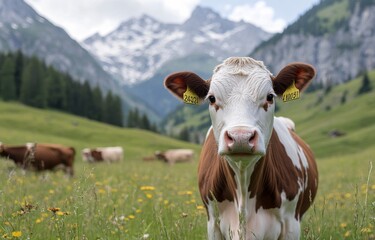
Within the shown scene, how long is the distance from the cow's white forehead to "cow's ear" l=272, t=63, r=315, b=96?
0.65ft

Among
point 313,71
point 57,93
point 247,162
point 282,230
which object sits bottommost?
point 282,230

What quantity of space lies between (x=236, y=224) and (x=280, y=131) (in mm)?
1592

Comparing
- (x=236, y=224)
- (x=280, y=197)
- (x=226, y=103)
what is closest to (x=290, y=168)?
(x=280, y=197)

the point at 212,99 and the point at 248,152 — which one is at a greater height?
the point at 212,99

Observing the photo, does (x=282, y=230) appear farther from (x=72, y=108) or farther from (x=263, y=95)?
(x=72, y=108)

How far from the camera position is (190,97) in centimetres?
475

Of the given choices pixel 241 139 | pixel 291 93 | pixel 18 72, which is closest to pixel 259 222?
pixel 241 139

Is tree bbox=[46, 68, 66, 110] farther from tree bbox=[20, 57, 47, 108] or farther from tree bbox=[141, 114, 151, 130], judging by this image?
tree bbox=[141, 114, 151, 130]

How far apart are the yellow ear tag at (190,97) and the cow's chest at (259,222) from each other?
1.12 metres

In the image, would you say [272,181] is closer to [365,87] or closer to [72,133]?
[72,133]

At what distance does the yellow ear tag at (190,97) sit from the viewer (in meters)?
4.75

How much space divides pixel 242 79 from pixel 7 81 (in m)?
91.3

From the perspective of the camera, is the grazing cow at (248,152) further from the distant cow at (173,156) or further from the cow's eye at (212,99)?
the distant cow at (173,156)

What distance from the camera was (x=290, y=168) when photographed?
502 centimetres
